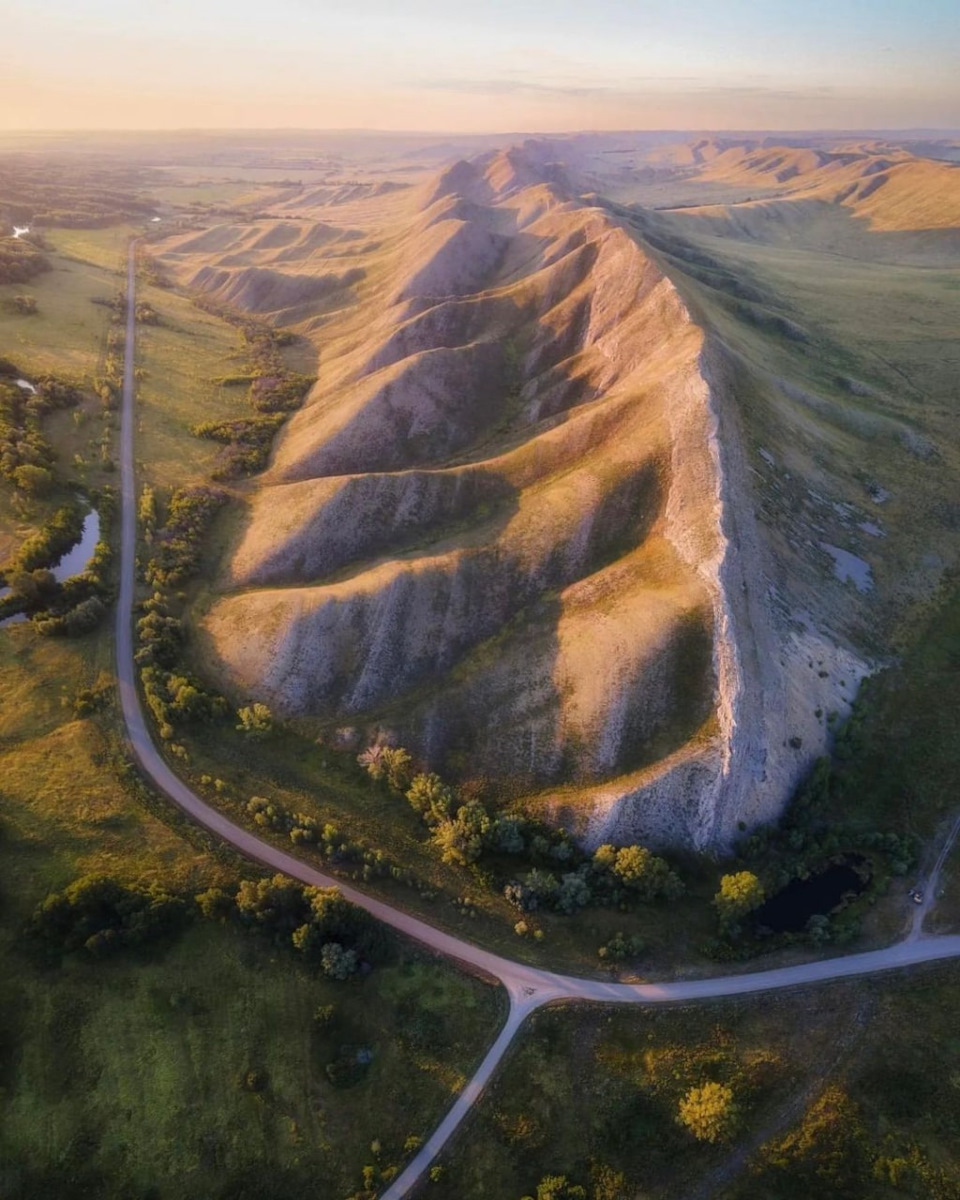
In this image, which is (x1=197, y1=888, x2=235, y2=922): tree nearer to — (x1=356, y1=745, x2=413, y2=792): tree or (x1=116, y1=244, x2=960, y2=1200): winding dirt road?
(x1=116, y1=244, x2=960, y2=1200): winding dirt road

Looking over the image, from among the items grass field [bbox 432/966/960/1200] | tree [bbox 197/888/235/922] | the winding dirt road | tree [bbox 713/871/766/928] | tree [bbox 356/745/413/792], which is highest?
tree [bbox 356/745/413/792]

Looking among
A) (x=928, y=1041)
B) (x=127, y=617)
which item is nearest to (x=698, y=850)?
(x=928, y=1041)

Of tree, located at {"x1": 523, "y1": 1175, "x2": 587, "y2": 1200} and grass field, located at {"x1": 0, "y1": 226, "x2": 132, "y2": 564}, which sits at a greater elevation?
grass field, located at {"x1": 0, "y1": 226, "x2": 132, "y2": 564}

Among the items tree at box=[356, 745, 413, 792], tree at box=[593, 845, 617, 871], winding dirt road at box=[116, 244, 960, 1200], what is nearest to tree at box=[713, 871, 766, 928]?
winding dirt road at box=[116, 244, 960, 1200]

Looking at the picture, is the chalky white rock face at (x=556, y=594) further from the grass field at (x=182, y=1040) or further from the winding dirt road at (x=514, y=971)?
the grass field at (x=182, y=1040)

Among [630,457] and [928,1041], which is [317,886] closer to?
[928,1041]

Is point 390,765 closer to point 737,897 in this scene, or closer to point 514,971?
point 514,971
